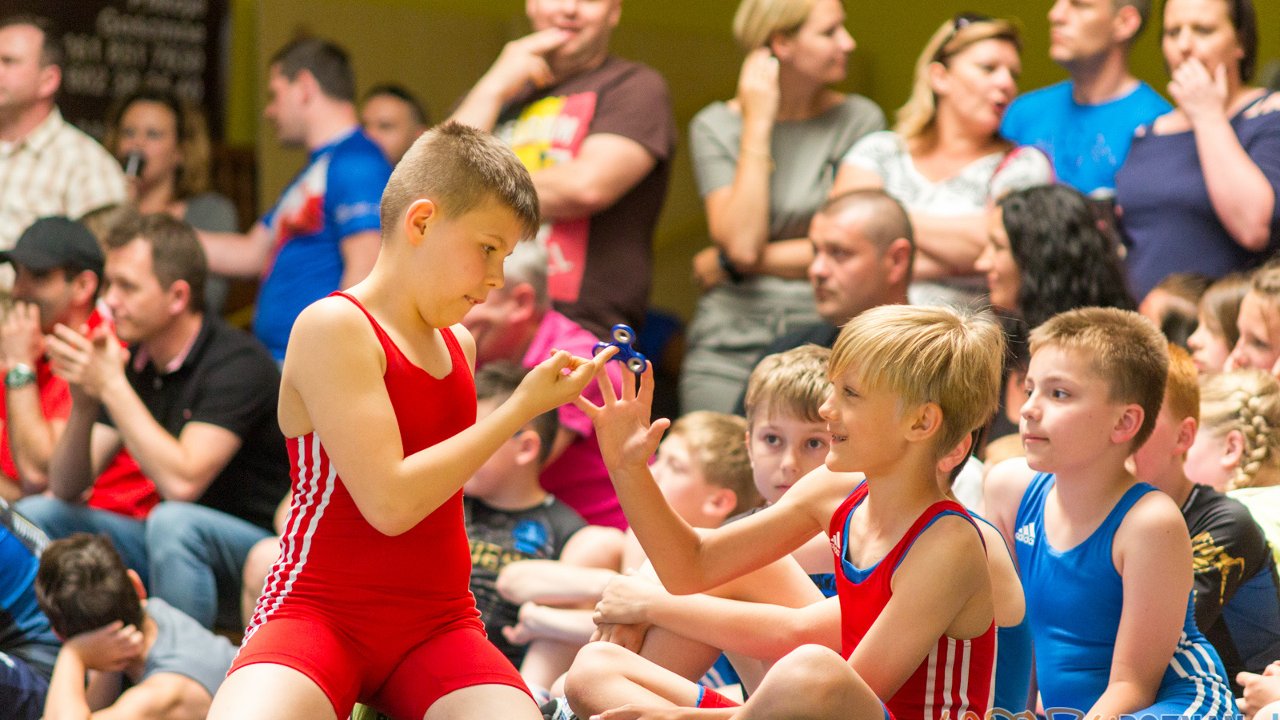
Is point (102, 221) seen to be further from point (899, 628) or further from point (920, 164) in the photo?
point (899, 628)

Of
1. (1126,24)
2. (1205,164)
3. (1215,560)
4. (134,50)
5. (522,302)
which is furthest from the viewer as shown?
(134,50)

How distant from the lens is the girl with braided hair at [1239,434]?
2732 mm

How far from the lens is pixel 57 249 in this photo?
3.67 m

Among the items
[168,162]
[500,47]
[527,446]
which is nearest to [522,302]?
[527,446]

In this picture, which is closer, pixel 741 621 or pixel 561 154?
pixel 741 621

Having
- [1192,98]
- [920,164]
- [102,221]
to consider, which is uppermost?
[1192,98]

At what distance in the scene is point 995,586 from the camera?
2.13m

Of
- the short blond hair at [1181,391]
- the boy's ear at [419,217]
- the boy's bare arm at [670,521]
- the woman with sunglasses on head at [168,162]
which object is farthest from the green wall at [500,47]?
the boy's ear at [419,217]

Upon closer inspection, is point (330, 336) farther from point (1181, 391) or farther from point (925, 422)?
point (1181, 391)

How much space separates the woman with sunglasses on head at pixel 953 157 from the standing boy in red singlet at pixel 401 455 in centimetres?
182

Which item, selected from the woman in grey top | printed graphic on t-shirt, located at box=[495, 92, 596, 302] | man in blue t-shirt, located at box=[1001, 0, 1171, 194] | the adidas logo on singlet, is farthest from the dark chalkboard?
the adidas logo on singlet

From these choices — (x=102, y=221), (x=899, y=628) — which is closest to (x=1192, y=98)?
(x=899, y=628)

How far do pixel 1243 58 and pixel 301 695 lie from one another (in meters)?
2.84

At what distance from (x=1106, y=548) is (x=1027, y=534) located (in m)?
0.19
